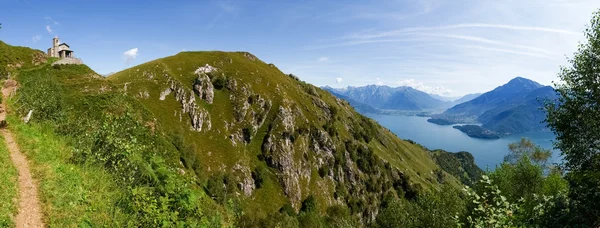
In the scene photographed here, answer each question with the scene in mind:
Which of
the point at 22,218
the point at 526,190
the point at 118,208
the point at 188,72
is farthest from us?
the point at 188,72

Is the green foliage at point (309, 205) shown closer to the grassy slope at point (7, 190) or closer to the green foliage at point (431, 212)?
the green foliage at point (431, 212)

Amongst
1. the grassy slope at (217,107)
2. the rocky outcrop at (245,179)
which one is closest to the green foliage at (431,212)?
the grassy slope at (217,107)

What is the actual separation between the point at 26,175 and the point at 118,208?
6.95 metres

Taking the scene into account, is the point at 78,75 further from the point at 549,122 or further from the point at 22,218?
the point at 549,122

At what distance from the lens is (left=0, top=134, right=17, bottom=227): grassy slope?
473 inches

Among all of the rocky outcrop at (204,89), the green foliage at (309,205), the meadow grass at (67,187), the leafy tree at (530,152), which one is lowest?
the green foliage at (309,205)

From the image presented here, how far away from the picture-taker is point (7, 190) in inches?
547

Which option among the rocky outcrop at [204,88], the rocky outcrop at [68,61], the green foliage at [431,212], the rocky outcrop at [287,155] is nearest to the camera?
the green foliage at [431,212]

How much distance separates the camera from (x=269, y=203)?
137125 millimetres

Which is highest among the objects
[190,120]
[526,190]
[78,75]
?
[78,75]

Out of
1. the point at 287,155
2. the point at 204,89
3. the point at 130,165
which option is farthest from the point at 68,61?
the point at 287,155

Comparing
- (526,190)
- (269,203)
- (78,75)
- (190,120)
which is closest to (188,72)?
(190,120)

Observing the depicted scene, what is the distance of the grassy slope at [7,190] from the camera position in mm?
12016

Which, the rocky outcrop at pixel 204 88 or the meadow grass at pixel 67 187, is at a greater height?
the rocky outcrop at pixel 204 88
